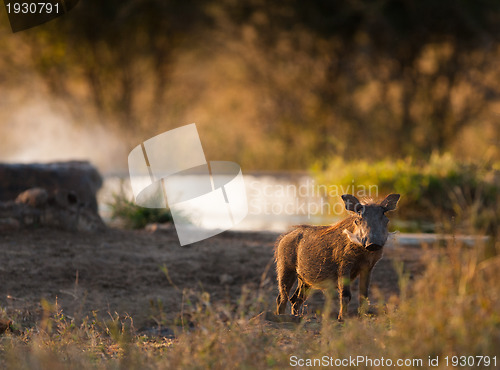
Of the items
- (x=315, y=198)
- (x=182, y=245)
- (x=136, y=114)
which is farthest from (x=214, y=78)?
(x=182, y=245)

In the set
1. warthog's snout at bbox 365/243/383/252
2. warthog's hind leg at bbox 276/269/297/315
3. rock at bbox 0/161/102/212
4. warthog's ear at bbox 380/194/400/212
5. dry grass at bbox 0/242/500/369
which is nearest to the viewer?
dry grass at bbox 0/242/500/369

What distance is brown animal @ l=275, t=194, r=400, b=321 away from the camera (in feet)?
11.9

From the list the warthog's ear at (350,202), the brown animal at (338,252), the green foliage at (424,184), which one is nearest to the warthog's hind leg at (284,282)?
the brown animal at (338,252)

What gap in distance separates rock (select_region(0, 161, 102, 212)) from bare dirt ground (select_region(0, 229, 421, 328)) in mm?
447

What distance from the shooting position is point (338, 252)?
3984 mm

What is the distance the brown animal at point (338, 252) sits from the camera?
3629 mm

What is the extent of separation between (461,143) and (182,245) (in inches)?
325

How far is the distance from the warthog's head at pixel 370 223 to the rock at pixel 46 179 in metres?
4.01

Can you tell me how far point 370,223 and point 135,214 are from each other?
16.6 feet

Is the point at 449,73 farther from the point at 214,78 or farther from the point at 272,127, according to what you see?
the point at 214,78

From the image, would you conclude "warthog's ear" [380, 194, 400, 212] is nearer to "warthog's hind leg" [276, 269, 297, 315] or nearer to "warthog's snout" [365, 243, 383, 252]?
"warthog's snout" [365, 243, 383, 252]

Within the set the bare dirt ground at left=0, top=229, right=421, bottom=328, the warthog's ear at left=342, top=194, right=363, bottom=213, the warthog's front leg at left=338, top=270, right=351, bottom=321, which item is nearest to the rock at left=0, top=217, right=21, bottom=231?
the bare dirt ground at left=0, top=229, right=421, bottom=328

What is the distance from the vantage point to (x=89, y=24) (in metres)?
14.8

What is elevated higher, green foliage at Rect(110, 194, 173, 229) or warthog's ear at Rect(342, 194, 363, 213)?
warthog's ear at Rect(342, 194, 363, 213)
